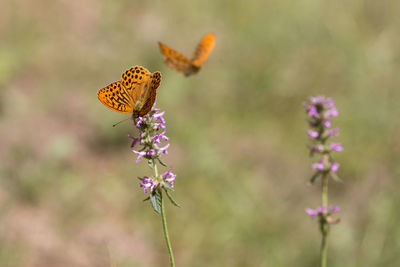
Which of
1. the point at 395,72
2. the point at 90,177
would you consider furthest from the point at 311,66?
the point at 90,177

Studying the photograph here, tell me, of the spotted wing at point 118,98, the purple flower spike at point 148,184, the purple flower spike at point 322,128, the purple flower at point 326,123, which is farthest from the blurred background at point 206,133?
the purple flower spike at point 148,184

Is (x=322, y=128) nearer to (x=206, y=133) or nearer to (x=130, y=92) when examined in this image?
(x=130, y=92)

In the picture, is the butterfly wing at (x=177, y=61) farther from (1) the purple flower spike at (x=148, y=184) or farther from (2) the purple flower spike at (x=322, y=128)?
(1) the purple flower spike at (x=148, y=184)

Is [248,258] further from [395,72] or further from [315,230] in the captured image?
[395,72]

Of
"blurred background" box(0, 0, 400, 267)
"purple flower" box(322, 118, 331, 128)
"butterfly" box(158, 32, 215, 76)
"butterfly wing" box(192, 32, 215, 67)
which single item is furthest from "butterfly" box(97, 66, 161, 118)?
"blurred background" box(0, 0, 400, 267)

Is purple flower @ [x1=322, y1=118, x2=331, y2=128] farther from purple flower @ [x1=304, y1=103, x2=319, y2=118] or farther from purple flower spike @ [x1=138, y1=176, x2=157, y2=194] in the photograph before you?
purple flower spike @ [x1=138, y1=176, x2=157, y2=194]
